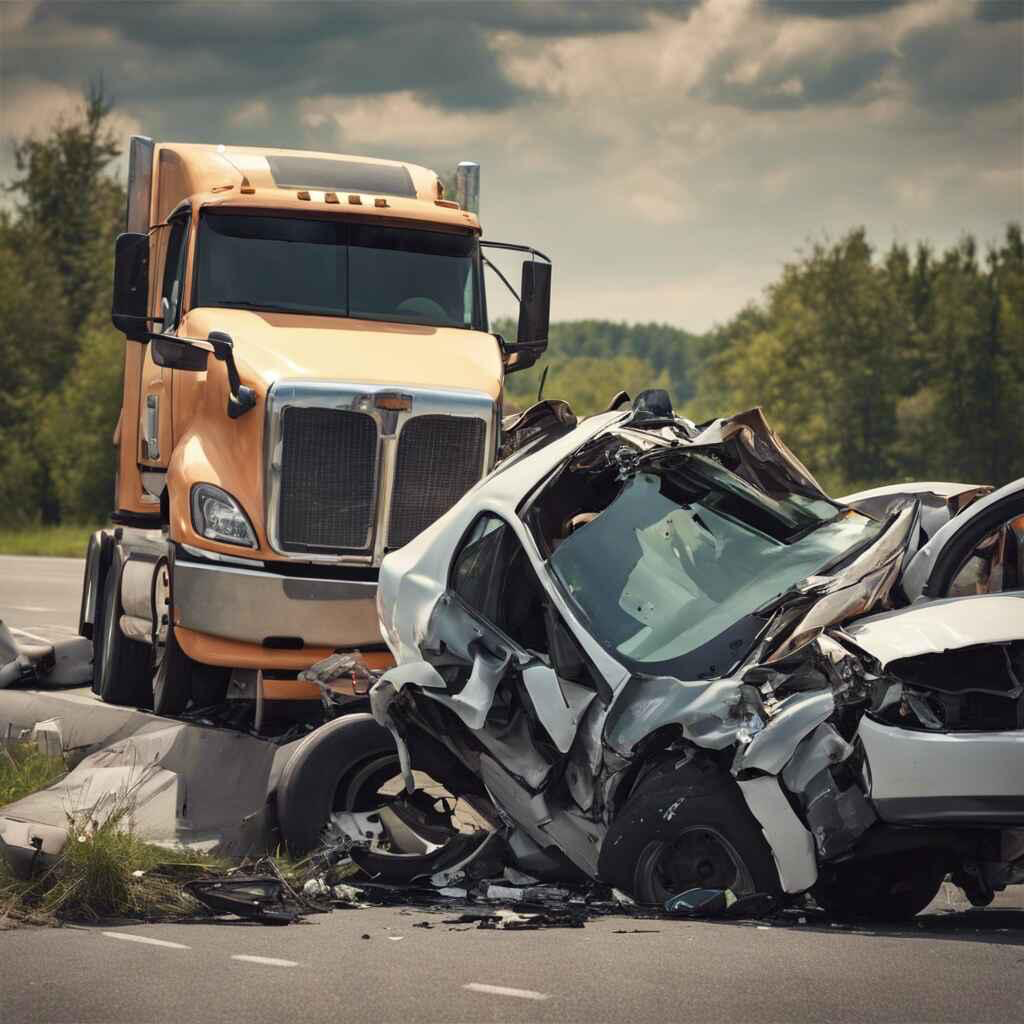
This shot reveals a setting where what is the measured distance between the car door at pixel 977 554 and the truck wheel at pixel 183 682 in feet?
16.4

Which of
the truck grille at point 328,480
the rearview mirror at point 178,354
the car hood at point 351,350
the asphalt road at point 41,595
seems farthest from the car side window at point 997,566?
the asphalt road at point 41,595

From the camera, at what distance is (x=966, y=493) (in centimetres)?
800

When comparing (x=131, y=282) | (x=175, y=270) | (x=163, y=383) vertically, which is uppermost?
(x=175, y=270)

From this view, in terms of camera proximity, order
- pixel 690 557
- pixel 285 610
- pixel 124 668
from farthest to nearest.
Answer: pixel 124 668 → pixel 285 610 → pixel 690 557

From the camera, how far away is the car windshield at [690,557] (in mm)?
6711

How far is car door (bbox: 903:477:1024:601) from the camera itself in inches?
263

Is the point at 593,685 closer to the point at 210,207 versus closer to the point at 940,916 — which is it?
the point at 940,916

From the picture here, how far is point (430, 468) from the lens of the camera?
1005 centimetres

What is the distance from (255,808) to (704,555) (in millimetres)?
2816

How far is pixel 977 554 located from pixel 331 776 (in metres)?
3.11

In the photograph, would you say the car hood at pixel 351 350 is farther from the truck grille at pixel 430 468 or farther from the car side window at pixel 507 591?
the car side window at pixel 507 591

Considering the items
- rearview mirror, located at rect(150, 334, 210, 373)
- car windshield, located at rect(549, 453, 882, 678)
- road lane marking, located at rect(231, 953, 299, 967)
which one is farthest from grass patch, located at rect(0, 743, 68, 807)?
car windshield, located at rect(549, 453, 882, 678)

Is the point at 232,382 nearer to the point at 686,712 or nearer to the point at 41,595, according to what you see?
the point at 686,712

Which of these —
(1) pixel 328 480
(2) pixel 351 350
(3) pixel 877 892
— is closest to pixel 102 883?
(3) pixel 877 892
